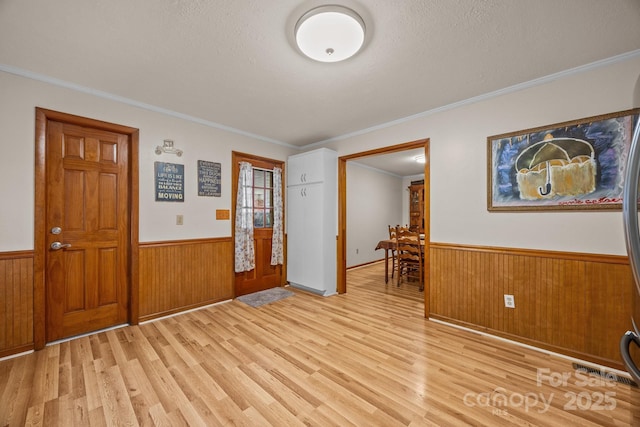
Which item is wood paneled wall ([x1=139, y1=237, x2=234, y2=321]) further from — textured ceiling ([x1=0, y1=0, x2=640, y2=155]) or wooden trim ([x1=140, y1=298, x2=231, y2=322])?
textured ceiling ([x1=0, y1=0, x2=640, y2=155])

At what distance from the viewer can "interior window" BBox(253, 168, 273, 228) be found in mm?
3916

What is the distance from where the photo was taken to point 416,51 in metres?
1.88

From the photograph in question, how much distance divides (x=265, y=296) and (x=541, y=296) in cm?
312

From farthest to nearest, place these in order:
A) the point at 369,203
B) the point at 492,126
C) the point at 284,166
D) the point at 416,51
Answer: the point at 369,203 → the point at 284,166 → the point at 492,126 → the point at 416,51

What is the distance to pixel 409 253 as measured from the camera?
436 centimetres

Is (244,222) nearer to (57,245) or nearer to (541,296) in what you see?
(57,245)

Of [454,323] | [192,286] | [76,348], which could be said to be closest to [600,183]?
[454,323]

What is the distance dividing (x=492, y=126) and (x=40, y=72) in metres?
4.10

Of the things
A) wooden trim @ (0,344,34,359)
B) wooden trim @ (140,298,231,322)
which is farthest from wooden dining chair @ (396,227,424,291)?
wooden trim @ (0,344,34,359)

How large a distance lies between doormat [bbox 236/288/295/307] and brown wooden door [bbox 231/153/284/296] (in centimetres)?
11

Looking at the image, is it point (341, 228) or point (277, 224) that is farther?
point (277, 224)

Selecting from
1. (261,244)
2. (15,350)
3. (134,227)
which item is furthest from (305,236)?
(15,350)

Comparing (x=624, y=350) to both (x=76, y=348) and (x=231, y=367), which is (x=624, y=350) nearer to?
(x=231, y=367)

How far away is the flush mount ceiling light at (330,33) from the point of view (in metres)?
1.50
